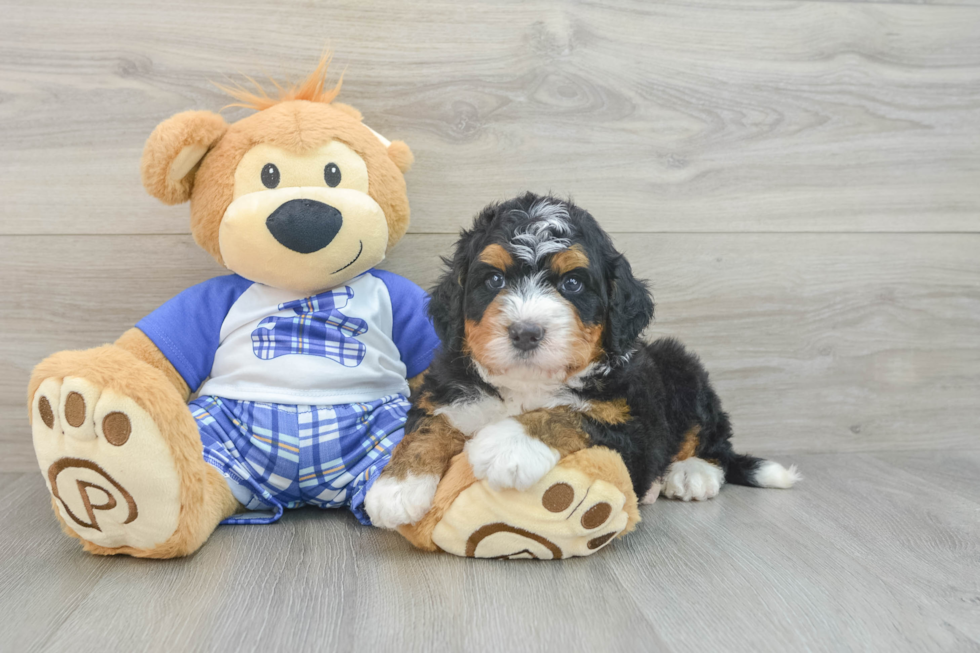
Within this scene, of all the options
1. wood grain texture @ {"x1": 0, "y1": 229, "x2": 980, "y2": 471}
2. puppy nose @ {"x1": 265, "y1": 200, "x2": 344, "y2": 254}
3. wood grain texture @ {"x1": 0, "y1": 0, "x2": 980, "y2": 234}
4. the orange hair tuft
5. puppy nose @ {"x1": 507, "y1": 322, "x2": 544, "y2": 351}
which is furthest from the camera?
wood grain texture @ {"x1": 0, "y1": 229, "x2": 980, "y2": 471}

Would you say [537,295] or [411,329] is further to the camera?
[411,329]

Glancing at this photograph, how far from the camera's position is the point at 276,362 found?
186 centimetres

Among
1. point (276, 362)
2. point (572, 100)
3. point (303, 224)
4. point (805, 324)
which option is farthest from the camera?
point (805, 324)

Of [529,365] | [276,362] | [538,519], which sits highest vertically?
[529,365]

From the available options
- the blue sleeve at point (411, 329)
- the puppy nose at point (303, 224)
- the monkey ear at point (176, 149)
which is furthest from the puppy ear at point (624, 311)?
the monkey ear at point (176, 149)

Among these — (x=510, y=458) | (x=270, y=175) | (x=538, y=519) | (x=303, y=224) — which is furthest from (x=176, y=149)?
(x=538, y=519)

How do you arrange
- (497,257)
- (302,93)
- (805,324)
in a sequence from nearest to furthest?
(497,257) < (302,93) < (805,324)

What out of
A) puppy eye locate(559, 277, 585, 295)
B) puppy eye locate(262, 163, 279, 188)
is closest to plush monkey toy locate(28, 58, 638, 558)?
puppy eye locate(262, 163, 279, 188)

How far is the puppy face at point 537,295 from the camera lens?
56.5 inches

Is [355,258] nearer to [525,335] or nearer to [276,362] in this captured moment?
[276,362]

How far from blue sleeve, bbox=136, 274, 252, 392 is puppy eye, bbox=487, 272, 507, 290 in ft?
2.68

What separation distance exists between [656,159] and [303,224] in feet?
4.09

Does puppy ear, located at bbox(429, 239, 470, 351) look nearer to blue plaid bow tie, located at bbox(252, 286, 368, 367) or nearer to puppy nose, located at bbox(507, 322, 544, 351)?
puppy nose, located at bbox(507, 322, 544, 351)

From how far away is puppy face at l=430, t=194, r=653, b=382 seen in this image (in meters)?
1.43
